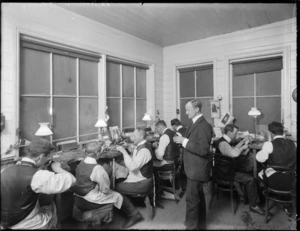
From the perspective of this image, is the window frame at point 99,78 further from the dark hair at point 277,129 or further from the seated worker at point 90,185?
the dark hair at point 277,129

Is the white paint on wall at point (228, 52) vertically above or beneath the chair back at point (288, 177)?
above

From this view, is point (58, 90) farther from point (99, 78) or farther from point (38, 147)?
point (38, 147)

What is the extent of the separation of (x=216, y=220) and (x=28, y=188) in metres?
2.38

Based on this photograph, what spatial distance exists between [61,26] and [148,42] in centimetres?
232

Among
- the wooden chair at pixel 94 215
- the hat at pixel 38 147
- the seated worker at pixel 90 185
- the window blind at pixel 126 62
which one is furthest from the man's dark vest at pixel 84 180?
the window blind at pixel 126 62

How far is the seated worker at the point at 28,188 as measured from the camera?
1.66m

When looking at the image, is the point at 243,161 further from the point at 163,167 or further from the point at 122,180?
the point at 122,180

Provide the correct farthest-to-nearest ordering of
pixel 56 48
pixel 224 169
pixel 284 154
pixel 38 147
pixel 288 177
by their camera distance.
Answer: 1. pixel 56 48
2. pixel 224 169
3. pixel 284 154
4. pixel 288 177
5. pixel 38 147

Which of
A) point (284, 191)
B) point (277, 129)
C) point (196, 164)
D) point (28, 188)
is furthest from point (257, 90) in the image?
point (28, 188)

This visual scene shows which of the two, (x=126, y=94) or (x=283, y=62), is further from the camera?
(x=126, y=94)

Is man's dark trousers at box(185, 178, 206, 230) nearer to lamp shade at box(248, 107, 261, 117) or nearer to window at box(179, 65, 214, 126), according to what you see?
lamp shade at box(248, 107, 261, 117)

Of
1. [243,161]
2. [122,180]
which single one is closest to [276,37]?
[243,161]

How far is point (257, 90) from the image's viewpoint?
4535 millimetres

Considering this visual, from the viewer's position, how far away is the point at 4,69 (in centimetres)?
260
